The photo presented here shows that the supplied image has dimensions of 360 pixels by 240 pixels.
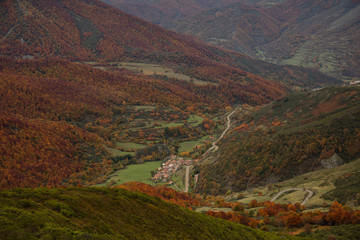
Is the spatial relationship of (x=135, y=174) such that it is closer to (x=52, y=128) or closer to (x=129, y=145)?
(x=129, y=145)

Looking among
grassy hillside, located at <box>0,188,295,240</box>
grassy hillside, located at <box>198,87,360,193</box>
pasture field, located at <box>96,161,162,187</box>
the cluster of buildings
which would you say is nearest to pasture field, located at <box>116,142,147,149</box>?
pasture field, located at <box>96,161,162,187</box>

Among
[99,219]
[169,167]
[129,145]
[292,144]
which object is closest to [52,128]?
[129,145]

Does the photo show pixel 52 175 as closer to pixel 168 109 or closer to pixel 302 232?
pixel 302 232

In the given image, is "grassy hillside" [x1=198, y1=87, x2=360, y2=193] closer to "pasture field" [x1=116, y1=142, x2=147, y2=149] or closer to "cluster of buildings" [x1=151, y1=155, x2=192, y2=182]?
"cluster of buildings" [x1=151, y1=155, x2=192, y2=182]

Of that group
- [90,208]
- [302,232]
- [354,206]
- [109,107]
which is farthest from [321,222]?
[109,107]

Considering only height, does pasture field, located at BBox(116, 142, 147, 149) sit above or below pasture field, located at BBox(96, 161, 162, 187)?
below

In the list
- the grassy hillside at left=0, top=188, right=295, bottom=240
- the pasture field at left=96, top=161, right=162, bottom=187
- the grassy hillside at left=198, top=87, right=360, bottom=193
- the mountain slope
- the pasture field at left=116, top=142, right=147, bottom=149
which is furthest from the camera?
the pasture field at left=116, top=142, right=147, bottom=149
